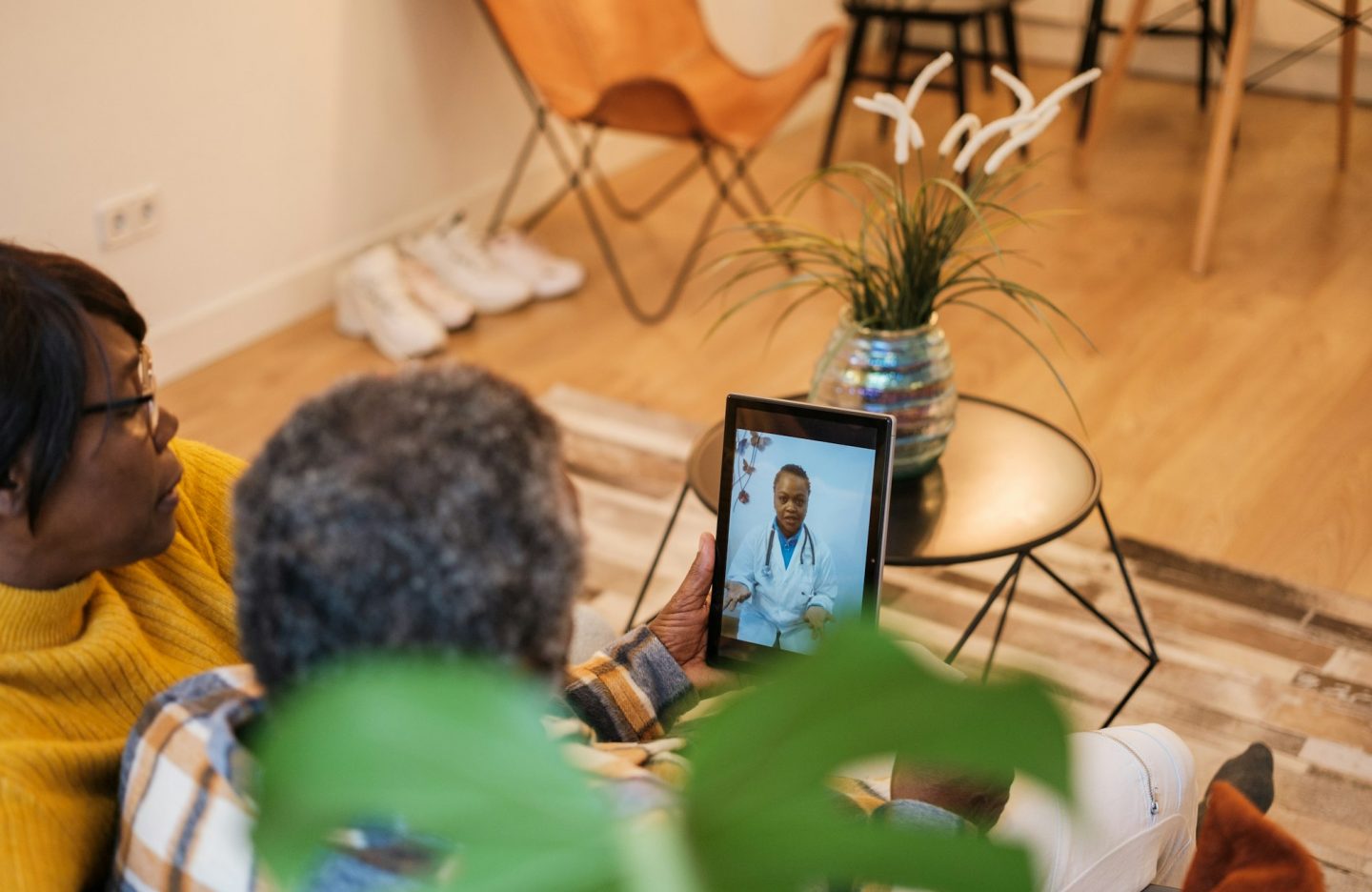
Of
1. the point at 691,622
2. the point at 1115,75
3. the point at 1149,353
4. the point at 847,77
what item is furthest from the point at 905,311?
the point at 847,77

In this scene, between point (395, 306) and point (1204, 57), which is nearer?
point (395, 306)

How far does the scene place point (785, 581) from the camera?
1.28 metres

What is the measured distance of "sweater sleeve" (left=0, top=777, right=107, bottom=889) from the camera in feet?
2.65

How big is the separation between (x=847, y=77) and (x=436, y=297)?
1.42 m

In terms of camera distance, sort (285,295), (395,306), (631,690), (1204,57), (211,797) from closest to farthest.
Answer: (211,797) → (631,690) → (395,306) → (285,295) → (1204,57)

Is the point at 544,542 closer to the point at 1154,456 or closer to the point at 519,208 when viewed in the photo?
the point at 1154,456

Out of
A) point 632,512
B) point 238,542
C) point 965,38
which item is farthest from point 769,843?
point 965,38

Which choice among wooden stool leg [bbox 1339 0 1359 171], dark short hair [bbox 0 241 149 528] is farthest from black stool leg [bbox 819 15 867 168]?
dark short hair [bbox 0 241 149 528]

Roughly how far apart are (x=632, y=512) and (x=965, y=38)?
315 centimetres

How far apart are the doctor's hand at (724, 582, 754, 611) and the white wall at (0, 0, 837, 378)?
1.46 m

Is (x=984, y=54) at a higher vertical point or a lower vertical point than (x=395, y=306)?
higher

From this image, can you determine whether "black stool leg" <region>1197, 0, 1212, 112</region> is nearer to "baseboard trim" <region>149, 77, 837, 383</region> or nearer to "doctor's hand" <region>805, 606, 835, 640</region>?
"baseboard trim" <region>149, 77, 837, 383</region>

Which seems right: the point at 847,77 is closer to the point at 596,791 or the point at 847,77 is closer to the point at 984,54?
the point at 984,54

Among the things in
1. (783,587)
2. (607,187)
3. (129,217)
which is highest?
(783,587)
